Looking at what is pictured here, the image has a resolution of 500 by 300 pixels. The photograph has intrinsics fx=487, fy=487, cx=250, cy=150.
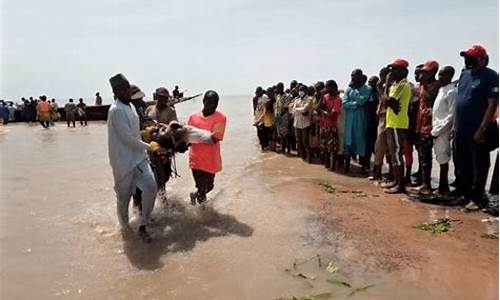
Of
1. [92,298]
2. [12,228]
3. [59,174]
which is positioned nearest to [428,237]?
[92,298]

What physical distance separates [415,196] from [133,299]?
184 inches

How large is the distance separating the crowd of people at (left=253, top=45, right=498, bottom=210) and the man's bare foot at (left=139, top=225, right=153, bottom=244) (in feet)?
12.6

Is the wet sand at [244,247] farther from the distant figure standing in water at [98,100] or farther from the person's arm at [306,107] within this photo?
the distant figure standing in water at [98,100]

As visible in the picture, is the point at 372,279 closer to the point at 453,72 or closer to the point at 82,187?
the point at 453,72

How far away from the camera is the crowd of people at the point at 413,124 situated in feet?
19.5

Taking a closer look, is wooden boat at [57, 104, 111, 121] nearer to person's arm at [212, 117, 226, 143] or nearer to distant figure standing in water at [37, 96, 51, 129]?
distant figure standing in water at [37, 96, 51, 129]

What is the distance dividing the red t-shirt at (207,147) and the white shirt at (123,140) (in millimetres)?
917

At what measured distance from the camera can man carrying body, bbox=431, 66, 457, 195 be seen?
652 cm

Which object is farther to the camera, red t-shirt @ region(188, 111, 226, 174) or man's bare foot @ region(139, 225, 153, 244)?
red t-shirt @ region(188, 111, 226, 174)

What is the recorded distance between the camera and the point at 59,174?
9930 millimetres

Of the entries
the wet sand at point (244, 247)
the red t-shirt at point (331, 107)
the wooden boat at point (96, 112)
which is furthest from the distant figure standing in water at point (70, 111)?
the red t-shirt at point (331, 107)

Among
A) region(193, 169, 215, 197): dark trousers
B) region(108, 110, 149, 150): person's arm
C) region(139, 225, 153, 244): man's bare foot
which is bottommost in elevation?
region(139, 225, 153, 244): man's bare foot

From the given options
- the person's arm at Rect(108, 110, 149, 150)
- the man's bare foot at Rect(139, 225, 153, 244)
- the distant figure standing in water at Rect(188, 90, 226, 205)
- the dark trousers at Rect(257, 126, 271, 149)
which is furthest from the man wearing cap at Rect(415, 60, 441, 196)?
the dark trousers at Rect(257, 126, 271, 149)

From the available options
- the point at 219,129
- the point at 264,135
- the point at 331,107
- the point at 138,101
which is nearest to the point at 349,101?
the point at 331,107
